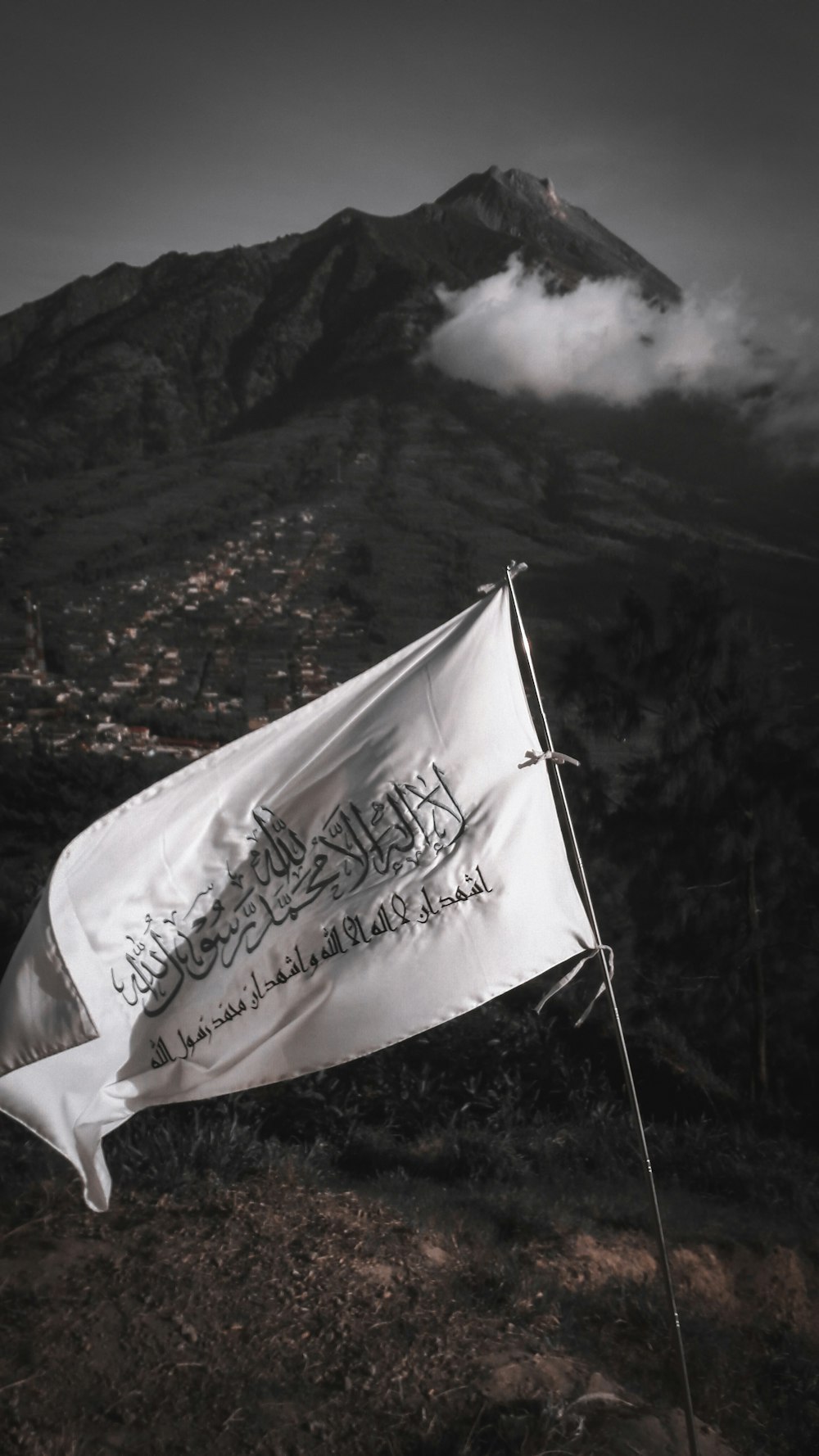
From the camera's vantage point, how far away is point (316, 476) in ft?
49.8

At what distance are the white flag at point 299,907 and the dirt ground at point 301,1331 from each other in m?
0.74

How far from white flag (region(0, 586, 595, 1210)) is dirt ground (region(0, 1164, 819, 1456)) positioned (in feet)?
2.44

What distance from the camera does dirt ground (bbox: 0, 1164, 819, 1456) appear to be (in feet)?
8.50

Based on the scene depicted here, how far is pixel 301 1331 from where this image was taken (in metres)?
3.00

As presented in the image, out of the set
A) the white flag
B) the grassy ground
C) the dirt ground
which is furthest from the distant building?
the white flag

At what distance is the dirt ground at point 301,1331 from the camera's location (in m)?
2.59

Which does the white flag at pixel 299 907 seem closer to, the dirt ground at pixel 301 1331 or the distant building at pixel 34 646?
the dirt ground at pixel 301 1331

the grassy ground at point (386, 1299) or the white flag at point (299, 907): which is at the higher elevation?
the white flag at point (299, 907)

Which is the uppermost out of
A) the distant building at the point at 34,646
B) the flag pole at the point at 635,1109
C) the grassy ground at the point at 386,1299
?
the distant building at the point at 34,646

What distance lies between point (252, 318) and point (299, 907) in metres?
22.1

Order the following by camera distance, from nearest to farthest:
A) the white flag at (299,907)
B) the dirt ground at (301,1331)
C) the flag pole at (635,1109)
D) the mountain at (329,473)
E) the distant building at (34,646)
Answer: the flag pole at (635,1109) → the white flag at (299,907) → the dirt ground at (301,1331) → the distant building at (34,646) → the mountain at (329,473)

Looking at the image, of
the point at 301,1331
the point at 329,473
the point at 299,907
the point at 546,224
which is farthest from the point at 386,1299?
the point at 546,224

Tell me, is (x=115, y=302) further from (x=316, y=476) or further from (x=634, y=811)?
(x=634, y=811)

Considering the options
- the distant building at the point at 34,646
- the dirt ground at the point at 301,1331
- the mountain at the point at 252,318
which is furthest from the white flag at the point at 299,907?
the mountain at the point at 252,318
